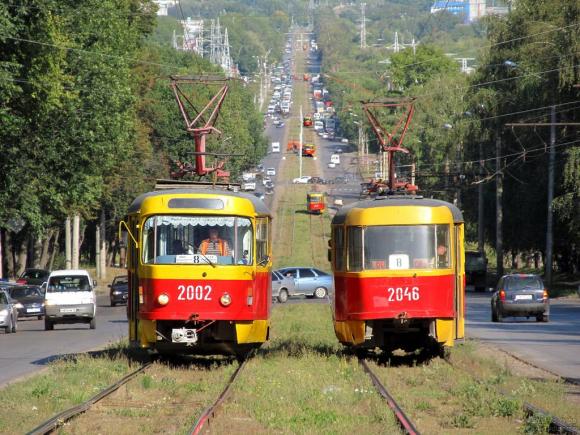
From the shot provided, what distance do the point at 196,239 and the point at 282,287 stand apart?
3667 cm

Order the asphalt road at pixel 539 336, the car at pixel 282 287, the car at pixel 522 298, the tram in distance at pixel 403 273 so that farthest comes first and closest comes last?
the car at pixel 282 287 → the car at pixel 522 298 → the asphalt road at pixel 539 336 → the tram in distance at pixel 403 273

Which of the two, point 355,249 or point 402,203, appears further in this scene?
point 355,249

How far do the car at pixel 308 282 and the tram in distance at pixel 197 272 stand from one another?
1456 inches

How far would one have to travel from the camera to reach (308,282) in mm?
59562

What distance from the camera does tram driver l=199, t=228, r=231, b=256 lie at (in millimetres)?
21438

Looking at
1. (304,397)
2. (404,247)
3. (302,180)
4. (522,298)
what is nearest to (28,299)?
(522,298)

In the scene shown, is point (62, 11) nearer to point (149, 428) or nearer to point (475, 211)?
point (149, 428)

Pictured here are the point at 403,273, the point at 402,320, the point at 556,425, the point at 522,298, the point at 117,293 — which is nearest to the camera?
the point at 556,425

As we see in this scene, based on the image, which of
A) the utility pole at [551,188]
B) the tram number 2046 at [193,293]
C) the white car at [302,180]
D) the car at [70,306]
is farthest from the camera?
the white car at [302,180]

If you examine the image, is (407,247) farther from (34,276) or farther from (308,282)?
(34,276)

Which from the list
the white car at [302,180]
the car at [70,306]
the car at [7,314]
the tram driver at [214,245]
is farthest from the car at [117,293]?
the white car at [302,180]

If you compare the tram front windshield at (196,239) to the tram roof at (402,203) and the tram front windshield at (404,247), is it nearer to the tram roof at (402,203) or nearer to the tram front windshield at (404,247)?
the tram front windshield at (404,247)

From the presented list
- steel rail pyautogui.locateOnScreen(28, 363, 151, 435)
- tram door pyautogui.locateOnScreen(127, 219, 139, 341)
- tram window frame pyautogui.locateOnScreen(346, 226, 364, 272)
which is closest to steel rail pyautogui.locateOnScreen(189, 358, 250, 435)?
steel rail pyautogui.locateOnScreen(28, 363, 151, 435)

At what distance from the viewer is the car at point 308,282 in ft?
194
